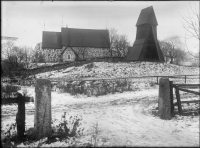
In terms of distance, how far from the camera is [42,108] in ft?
15.2

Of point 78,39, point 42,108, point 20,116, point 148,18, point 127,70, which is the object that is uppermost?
point 78,39

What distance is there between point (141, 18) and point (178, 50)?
2822 cm

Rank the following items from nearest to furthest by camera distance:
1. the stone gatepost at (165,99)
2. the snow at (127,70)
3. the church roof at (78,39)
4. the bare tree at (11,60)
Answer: the stone gatepost at (165,99) < the bare tree at (11,60) < the snow at (127,70) < the church roof at (78,39)

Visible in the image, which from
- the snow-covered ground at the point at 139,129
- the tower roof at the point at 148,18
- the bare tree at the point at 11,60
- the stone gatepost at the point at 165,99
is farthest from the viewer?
the tower roof at the point at 148,18

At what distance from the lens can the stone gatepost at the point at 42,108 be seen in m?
4.60

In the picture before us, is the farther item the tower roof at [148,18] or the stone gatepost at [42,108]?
the tower roof at [148,18]

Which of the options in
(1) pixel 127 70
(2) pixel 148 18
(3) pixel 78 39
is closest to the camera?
(1) pixel 127 70

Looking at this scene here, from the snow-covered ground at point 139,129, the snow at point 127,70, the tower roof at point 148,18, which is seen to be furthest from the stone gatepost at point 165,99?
the tower roof at point 148,18

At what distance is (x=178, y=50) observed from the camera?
52.4 metres

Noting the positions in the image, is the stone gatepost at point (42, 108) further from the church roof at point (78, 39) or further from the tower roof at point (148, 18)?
the church roof at point (78, 39)

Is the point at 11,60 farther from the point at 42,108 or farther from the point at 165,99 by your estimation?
the point at 165,99

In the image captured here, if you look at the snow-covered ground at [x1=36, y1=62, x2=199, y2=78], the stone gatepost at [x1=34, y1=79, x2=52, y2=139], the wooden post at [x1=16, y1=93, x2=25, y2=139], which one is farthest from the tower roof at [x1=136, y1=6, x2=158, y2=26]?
the wooden post at [x1=16, y1=93, x2=25, y2=139]

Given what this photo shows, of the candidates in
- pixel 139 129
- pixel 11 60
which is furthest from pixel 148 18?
pixel 139 129

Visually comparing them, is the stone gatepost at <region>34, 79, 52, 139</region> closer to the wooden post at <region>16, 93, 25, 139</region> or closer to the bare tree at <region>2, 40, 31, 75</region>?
the wooden post at <region>16, 93, 25, 139</region>
